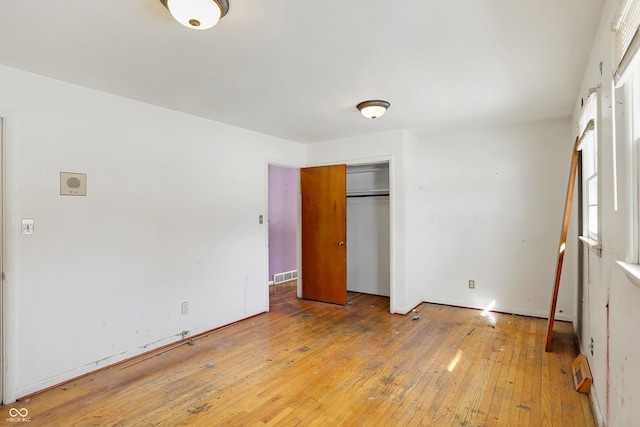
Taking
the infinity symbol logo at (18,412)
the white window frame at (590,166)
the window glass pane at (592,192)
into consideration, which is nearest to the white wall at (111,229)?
the infinity symbol logo at (18,412)

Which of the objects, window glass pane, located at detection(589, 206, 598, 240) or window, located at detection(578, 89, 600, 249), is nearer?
window, located at detection(578, 89, 600, 249)

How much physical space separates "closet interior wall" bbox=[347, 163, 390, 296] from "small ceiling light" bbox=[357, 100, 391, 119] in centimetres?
198

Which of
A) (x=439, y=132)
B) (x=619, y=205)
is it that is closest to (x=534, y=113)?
(x=439, y=132)

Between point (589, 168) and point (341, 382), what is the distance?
9.25ft

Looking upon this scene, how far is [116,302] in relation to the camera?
9.66ft

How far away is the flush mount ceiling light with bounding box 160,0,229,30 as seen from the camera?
158cm

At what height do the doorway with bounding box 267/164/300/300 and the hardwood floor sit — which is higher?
the doorway with bounding box 267/164/300/300

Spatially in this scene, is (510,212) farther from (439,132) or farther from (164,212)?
(164,212)

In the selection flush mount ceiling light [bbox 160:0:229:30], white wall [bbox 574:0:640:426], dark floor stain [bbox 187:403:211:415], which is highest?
flush mount ceiling light [bbox 160:0:229:30]

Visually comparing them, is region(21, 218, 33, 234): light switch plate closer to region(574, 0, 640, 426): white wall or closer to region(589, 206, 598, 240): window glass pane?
region(574, 0, 640, 426): white wall

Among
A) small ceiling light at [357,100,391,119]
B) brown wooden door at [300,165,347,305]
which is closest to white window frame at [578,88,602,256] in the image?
small ceiling light at [357,100,391,119]

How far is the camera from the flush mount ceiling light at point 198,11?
158 cm

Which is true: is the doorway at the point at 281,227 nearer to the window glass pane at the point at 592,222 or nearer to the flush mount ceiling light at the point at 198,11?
the window glass pane at the point at 592,222

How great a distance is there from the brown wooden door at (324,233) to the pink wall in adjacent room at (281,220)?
1.26 metres
